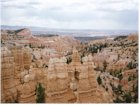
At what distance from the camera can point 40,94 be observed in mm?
4129

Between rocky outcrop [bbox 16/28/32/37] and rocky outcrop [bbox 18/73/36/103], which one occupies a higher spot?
rocky outcrop [bbox 16/28/32/37]

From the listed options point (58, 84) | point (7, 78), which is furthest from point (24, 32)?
point (58, 84)

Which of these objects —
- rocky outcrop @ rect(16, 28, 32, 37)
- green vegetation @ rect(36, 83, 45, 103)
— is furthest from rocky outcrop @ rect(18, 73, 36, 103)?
rocky outcrop @ rect(16, 28, 32, 37)

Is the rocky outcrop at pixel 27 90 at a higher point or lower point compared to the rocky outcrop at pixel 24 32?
lower

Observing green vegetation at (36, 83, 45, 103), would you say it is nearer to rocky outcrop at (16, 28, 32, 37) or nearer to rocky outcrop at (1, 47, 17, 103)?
rocky outcrop at (1, 47, 17, 103)

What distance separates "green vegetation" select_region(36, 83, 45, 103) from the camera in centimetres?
412

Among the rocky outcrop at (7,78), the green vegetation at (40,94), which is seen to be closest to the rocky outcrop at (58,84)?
the green vegetation at (40,94)

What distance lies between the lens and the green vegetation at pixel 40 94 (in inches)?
162

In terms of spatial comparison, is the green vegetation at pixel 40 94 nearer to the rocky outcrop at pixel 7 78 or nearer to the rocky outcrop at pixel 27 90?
the rocky outcrop at pixel 27 90

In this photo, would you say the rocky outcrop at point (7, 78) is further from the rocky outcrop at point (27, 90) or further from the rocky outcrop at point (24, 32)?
the rocky outcrop at point (24, 32)

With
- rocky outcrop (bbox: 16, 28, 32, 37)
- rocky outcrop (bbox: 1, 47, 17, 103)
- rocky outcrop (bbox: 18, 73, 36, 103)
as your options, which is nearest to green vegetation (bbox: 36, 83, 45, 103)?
rocky outcrop (bbox: 18, 73, 36, 103)

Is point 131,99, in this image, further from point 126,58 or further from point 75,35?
point 75,35

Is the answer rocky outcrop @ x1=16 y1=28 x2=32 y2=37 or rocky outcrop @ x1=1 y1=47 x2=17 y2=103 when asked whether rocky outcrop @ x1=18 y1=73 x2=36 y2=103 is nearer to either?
rocky outcrop @ x1=1 y1=47 x2=17 y2=103

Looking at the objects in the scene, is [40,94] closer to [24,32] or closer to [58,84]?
[58,84]
